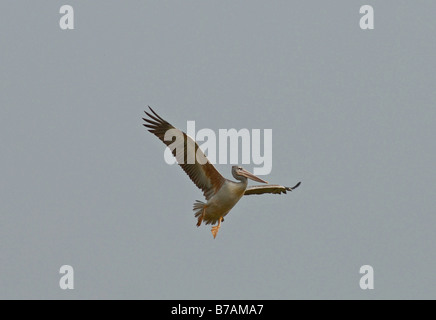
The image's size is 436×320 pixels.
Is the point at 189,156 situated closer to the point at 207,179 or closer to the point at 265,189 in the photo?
the point at 207,179

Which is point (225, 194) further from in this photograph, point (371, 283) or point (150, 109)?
point (371, 283)

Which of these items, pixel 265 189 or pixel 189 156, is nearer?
pixel 189 156

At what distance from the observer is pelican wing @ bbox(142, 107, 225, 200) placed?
890 inches

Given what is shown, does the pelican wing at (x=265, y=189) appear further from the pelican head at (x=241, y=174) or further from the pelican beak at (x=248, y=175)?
the pelican head at (x=241, y=174)

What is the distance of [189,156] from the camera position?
22844 mm

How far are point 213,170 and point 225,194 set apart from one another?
54 cm

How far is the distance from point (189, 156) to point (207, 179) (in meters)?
0.64

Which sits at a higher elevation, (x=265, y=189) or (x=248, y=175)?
(x=248, y=175)

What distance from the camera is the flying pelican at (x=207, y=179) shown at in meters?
22.7

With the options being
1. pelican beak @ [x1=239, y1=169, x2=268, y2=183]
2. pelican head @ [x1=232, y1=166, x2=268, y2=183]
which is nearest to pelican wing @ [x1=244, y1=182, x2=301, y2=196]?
pelican beak @ [x1=239, y1=169, x2=268, y2=183]

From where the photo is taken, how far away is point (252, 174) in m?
23.3

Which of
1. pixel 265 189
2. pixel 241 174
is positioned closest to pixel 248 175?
pixel 241 174
